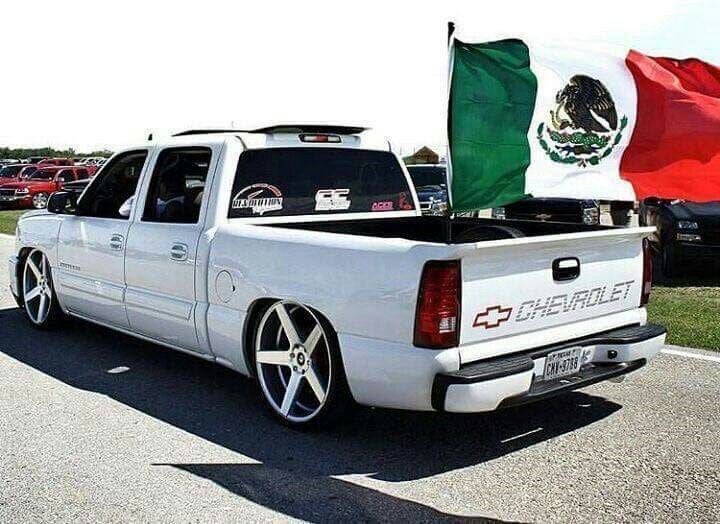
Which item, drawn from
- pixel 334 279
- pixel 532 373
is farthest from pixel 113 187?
pixel 532 373

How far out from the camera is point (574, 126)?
468 centimetres

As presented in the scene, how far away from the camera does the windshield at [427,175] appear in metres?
22.9

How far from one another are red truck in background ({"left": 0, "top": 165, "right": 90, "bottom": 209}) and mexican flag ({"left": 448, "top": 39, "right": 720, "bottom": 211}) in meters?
28.4

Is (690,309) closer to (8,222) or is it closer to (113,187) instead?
(113,187)

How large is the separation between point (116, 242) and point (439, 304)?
3207 mm

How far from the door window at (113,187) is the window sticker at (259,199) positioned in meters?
1.27

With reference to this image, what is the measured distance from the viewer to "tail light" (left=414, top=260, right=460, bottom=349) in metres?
4.16

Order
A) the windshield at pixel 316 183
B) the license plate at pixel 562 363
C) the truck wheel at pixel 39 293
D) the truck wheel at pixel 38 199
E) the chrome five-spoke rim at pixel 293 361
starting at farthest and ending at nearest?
1. the truck wheel at pixel 38 199
2. the truck wheel at pixel 39 293
3. the windshield at pixel 316 183
4. the chrome five-spoke rim at pixel 293 361
5. the license plate at pixel 562 363

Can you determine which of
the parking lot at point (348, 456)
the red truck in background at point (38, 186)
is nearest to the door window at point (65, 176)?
the red truck in background at point (38, 186)

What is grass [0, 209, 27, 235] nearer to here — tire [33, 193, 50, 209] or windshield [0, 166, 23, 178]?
tire [33, 193, 50, 209]

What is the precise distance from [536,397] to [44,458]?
270 cm

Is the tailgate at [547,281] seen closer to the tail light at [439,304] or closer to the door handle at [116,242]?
the tail light at [439,304]

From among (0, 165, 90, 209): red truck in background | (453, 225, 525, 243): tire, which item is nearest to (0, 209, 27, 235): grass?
(0, 165, 90, 209): red truck in background

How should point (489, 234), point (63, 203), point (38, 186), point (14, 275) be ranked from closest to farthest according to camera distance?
1. point (489, 234)
2. point (63, 203)
3. point (14, 275)
4. point (38, 186)
